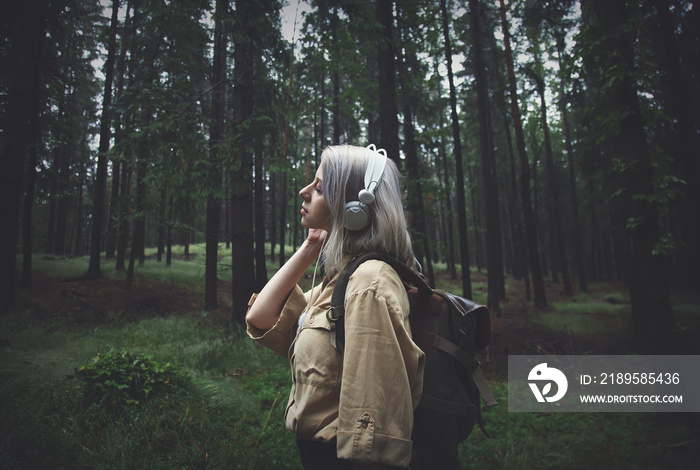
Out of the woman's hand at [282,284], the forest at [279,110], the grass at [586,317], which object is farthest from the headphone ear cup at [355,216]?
the grass at [586,317]

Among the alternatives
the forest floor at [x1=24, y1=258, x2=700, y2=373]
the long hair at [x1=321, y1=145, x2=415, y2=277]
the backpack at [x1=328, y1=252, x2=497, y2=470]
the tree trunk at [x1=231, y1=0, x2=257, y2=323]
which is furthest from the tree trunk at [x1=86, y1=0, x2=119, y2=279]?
the backpack at [x1=328, y1=252, x2=497, y2=470]

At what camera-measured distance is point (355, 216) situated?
1.62m

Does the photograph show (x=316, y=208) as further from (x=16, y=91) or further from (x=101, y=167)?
(x=101, y=167)

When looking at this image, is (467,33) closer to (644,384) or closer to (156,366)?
(644,384)

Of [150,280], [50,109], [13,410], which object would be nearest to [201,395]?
[13,410]

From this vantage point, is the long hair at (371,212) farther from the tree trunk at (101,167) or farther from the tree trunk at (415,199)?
the tree trunk at (101,167)

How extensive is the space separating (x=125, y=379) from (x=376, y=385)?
4.35 meters

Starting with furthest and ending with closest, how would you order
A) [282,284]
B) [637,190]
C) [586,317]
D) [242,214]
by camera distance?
[586,317], [242,214], [637,190], [282,284]

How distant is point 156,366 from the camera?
4660mm

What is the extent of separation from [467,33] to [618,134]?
38.4ft

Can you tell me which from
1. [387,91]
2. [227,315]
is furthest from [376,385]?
[227,315]

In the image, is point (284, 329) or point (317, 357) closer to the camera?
point (317, 357)

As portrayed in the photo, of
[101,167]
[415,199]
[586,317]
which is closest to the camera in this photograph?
[415,199]

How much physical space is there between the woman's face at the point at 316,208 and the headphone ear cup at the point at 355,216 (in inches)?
7.8
